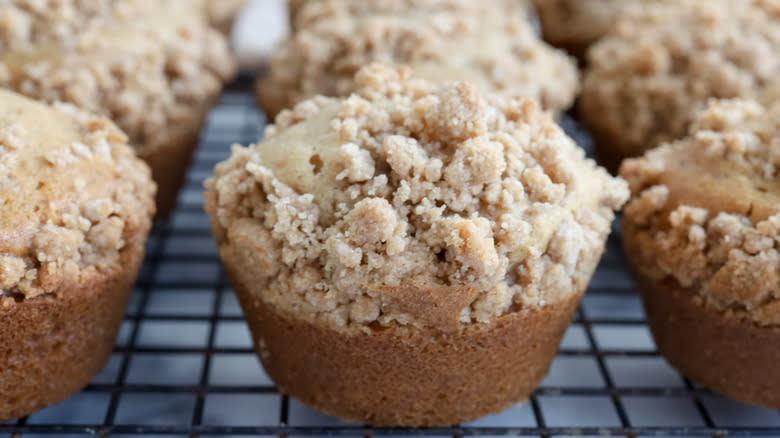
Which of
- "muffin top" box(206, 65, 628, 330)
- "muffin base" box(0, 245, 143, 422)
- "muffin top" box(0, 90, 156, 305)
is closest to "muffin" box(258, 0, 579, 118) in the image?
"muffin top" box(206, 65, 628, 330)

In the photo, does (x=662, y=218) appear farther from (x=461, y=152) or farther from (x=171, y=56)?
(x=171, y=56)

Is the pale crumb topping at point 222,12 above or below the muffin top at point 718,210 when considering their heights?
below

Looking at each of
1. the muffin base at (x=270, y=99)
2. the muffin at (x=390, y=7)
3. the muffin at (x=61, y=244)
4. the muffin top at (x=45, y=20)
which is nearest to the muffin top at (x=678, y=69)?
the muffin at (x=390, y=7)

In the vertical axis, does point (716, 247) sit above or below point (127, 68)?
below

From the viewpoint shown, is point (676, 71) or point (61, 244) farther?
point (676, 71)

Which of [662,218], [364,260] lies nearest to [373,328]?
[364,260]

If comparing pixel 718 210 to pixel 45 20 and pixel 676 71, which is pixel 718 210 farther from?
pixel 45 20

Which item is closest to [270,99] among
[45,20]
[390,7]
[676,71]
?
[390,7]

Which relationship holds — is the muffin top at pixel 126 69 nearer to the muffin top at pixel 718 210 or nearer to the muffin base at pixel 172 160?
the muffin base at pixel 172 160
